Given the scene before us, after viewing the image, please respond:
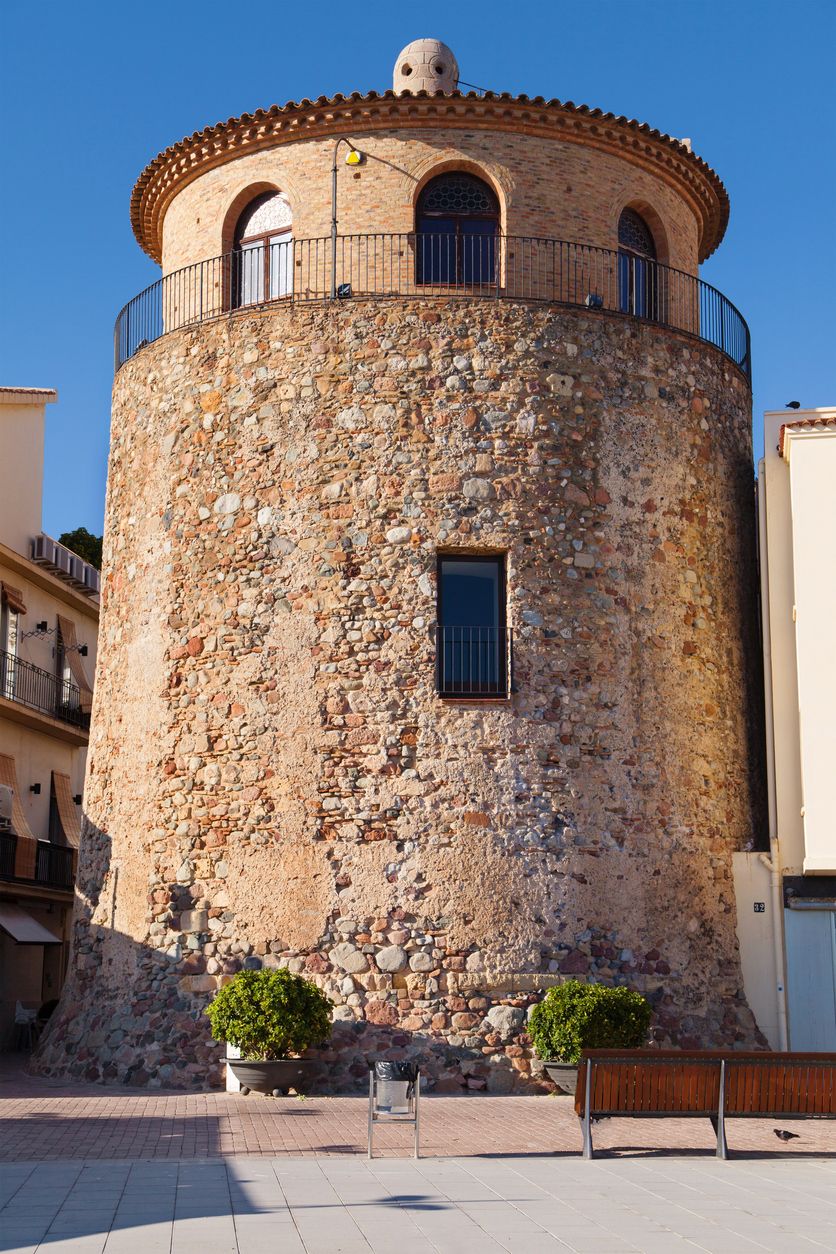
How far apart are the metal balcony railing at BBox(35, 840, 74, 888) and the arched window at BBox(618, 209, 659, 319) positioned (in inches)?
598

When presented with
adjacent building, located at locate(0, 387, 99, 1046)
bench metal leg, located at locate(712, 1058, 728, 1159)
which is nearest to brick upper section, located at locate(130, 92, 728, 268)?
adjacent building, located at locate(0, 387, 99, 1046)

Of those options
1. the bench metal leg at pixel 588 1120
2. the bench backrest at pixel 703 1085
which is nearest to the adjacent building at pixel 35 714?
the bench metal leg at pixel 588 1120

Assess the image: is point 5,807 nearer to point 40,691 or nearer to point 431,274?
point 40,691

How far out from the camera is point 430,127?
20188 mm

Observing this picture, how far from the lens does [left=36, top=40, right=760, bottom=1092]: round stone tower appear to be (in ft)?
58.9

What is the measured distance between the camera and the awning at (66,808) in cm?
3069

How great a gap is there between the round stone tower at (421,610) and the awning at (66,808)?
1005cm

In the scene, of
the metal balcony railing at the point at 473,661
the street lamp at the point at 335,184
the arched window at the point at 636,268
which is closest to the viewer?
the metal balcony railing at the point at 473,661

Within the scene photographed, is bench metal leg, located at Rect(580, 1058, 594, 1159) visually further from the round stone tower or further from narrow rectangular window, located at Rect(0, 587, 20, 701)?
narrow rectangular window, located at Rect(0, 587, 20, 701)

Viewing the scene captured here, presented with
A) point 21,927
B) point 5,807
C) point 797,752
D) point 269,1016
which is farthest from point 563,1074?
point 5,807

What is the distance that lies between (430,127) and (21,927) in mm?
14984

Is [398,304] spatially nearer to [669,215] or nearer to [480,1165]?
[669,215]

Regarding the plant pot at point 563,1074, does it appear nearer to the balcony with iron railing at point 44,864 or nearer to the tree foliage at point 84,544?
the balcony with iron railing at point 44,864

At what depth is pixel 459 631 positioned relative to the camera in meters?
18.7
